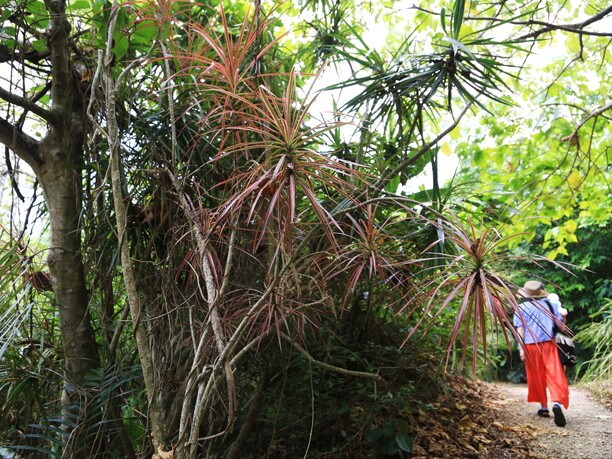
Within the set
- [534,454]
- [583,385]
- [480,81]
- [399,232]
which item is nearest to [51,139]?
[399,232]

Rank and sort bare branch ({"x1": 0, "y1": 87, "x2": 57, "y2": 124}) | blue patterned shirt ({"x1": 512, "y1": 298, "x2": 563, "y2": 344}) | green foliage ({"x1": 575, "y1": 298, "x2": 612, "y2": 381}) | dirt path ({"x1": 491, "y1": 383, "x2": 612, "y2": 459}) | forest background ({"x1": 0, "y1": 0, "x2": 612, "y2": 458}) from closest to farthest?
1. blue patterned shirt ({"x1": 512, "y1": 298, "x2": 563, "y2": 344})
2. forest background ({"x1": 0, "y1": 0, "x2": 612, "y2": 458})
3. bare branch ({"x1": 0, "y1": 87, "x2": 57, "y2": 124})
4. dirt path ({"x1": 491, "y1": 383, "x2": 612, "y2": 459})
5. green foliage ({"x1": 575, "y1": 298, "x2": 612, "y2": 381})

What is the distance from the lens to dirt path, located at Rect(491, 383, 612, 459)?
147 inches

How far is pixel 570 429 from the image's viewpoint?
4340 mm

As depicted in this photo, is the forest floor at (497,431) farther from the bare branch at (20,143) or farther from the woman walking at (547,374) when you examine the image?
the bare branch at (20,143)

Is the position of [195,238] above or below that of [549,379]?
above

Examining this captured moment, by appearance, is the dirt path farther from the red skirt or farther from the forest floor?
the red skirt

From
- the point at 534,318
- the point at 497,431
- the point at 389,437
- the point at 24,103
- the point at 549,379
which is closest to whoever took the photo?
the point at 534,318

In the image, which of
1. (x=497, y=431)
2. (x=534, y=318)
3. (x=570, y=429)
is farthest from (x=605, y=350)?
(x=534, y=318)

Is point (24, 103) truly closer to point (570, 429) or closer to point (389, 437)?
point (389, 437)

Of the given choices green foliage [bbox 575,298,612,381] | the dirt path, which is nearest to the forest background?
the dirt path

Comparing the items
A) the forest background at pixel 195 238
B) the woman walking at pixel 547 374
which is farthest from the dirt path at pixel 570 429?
the forest background at pixel 195 238

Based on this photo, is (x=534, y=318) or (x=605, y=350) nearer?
(x=534, y=318)

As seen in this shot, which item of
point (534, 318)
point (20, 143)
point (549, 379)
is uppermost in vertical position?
point (20, 143)

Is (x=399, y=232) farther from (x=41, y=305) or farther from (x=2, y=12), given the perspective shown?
(x=2, y=12)
